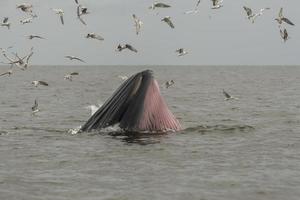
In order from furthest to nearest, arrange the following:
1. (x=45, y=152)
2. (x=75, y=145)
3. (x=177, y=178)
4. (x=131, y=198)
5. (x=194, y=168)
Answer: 1. (x=75, y=145)
2. (x=45, y=152)
3. (x=194, y=168)
4. (x=177, y=178)
5. (x=131, y=198)

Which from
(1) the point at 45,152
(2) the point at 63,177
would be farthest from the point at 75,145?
(2) the point at 63,177

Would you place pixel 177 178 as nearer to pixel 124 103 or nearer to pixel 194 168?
pixel 194 168

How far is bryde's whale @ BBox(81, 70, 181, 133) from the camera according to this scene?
16.2 meters

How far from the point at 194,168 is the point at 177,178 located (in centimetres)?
116

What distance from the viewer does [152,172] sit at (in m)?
12.2

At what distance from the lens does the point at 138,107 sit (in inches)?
635

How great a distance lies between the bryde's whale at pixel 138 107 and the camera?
1620 cm
